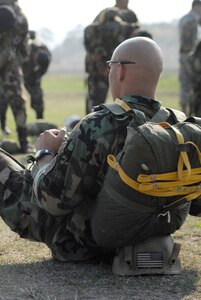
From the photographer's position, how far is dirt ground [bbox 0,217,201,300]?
3.62 metres

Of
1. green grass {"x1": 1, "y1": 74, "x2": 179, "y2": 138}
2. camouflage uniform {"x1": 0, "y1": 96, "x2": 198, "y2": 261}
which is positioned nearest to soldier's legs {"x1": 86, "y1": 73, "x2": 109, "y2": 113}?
green grass {"x1": 1, "y1": 74, "x2": 179, "y2": 138}

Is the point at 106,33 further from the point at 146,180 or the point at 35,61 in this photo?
the point at 146,180

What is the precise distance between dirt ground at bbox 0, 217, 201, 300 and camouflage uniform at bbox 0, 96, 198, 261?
0.13 metres

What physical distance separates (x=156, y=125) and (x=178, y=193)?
0.34 meters

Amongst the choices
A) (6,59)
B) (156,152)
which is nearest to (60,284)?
(156,152)

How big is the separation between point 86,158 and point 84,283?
2.13 ft

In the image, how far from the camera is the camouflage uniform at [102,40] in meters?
10.2

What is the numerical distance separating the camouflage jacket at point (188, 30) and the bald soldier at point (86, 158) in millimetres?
9097

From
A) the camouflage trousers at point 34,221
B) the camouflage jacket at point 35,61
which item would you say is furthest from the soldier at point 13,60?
the camouflage trousers at point 34,221

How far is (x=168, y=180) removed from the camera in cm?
353

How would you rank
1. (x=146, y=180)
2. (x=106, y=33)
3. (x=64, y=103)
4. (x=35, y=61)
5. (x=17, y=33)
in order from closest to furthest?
(x=146, y=180) < (x=17, y=33) < (x=106, y=33) < (x=35, y=61) < (x=64, y=103)

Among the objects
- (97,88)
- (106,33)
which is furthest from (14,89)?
(97,88)

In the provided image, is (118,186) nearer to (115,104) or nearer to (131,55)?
(115,104)

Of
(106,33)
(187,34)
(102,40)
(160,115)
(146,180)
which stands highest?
(160,115)
